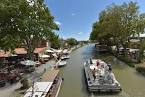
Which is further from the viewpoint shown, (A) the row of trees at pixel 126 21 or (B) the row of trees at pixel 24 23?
(A) the row of trees at pixel 126 21

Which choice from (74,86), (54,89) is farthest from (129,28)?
(54,89)

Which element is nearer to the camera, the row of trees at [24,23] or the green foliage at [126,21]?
the row of trees at [24,23]

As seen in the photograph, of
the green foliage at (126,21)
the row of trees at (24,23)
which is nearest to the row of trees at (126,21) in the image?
the green foliage at (126,21)

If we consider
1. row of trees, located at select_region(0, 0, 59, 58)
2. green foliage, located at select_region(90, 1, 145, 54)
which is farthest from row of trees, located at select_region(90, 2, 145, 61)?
row of trees, located at select_region(0, 0, 59, 58)

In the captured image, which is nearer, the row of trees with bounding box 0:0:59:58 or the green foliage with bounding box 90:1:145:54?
the row of trees with bounding box 0:0:59:58

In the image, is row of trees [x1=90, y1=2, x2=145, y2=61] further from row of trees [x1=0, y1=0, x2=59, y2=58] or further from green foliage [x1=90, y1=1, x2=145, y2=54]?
row of trees [x1=0, y1=0, x2=59, y2=58]

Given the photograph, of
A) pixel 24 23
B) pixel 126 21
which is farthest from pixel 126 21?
pixel 24 23

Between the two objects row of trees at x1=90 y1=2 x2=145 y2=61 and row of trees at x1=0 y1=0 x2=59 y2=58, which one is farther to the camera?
row of trees at x1=90 y1=2 x2=145 y2=61

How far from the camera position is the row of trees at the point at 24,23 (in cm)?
4228

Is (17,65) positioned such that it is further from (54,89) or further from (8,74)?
(54,89)

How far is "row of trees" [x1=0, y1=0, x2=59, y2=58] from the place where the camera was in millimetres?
42281

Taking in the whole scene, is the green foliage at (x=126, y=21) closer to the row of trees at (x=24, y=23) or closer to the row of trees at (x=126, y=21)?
the row of trees at (x=126, y=21)

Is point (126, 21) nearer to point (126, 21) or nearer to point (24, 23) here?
point (126, 21)

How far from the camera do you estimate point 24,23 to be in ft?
141
